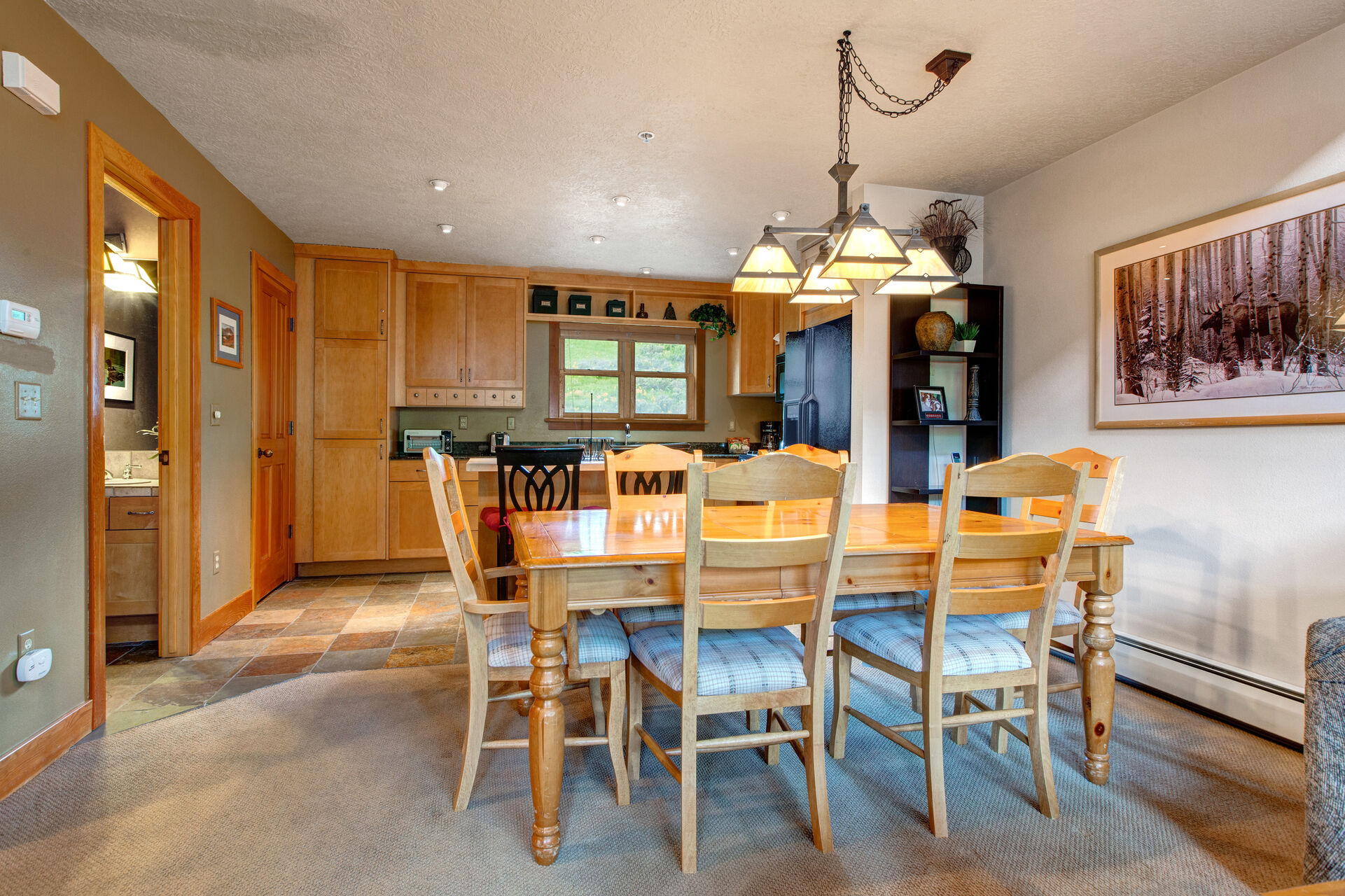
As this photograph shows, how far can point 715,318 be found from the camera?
585cm

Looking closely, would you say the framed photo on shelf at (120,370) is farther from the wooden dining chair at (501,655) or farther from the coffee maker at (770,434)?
the coffee maker at (770,434)

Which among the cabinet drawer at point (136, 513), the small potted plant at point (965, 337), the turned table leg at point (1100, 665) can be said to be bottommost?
the turned table leg at point (1100, 665)

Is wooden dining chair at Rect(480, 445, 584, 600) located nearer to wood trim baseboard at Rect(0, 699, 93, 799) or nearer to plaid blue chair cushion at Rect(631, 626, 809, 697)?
plaid blue chair cushion at Rect(631, 626, 809, 697)

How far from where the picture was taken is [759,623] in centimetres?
160

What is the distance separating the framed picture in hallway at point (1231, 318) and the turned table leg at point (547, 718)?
8.36 feet

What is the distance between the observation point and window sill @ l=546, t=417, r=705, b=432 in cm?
593

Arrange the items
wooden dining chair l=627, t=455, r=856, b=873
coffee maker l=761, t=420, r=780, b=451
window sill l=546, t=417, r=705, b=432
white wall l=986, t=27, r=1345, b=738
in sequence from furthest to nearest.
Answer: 1. coffee maker l=761, t=420, r=780, b=451
2. window sill l=546, t=417, r=705, b=432
3. white wall l=986, t=27, r=1345, b=738
4. wooden dining chair l=627, t=455, r=856, b=873

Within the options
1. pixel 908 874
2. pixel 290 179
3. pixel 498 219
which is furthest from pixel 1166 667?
pixel 290 179

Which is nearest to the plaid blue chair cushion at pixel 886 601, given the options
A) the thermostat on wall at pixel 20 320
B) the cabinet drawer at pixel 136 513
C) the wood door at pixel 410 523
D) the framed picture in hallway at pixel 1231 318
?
the framed picture in hallway at pixel 1231 318

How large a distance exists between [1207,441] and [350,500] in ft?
16.7

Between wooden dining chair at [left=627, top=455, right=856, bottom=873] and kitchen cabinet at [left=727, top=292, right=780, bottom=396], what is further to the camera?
kitchen cabinet at [left=727, top=292, right=780, bottom=396]

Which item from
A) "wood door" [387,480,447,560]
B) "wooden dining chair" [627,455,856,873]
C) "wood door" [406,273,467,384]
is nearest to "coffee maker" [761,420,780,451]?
"wood door" [406,273,467,384]

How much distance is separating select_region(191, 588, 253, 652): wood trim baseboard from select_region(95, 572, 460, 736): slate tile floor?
0.13ft

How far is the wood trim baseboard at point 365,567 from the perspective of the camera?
5008 millimetres
